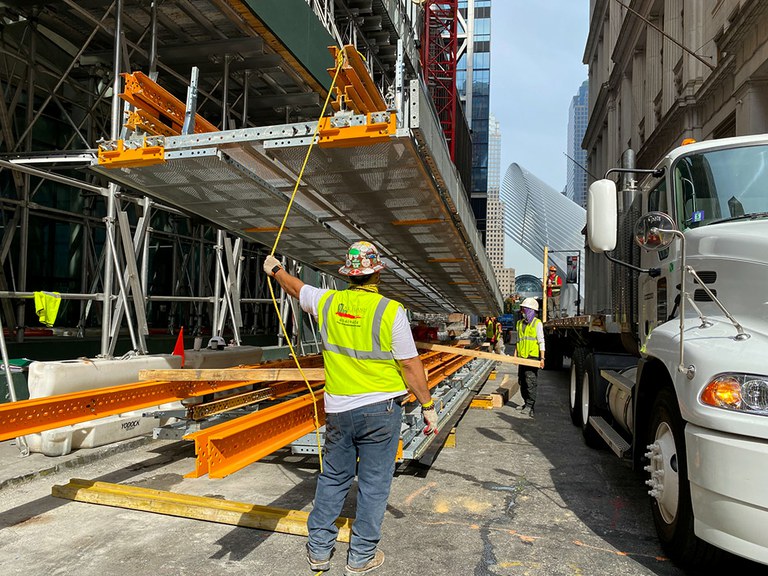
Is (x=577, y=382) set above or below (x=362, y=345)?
below

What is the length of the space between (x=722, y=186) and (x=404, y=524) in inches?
139

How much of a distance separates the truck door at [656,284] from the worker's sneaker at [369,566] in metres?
2.77

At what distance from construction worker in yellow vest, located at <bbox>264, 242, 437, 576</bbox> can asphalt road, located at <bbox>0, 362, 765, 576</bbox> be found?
0.31 m

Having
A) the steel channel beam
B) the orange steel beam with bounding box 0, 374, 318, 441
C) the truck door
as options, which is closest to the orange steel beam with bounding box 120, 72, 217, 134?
the orange steel beam with bounding box 0, 374, 318, 441

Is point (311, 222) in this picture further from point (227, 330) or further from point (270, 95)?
point (227, 330)

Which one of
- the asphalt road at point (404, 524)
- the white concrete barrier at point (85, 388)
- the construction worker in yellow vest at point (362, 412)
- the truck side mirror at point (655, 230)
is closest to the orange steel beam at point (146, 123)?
the white concrete barrier at point (85, 388)

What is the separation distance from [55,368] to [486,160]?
100947mm

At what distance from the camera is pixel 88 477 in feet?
18.6

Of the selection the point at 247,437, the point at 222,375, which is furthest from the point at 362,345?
the point at 222,375

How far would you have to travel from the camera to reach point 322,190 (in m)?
6.31

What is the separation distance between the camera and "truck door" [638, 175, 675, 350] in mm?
4887

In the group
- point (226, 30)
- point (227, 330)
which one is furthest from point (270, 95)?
point (227, 330)

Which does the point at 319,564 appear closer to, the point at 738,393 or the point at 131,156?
the point at 738,393

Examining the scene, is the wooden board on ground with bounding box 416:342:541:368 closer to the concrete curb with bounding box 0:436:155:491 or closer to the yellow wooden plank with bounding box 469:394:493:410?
the yellow wooden plank with bounding box 469:394:493:410
